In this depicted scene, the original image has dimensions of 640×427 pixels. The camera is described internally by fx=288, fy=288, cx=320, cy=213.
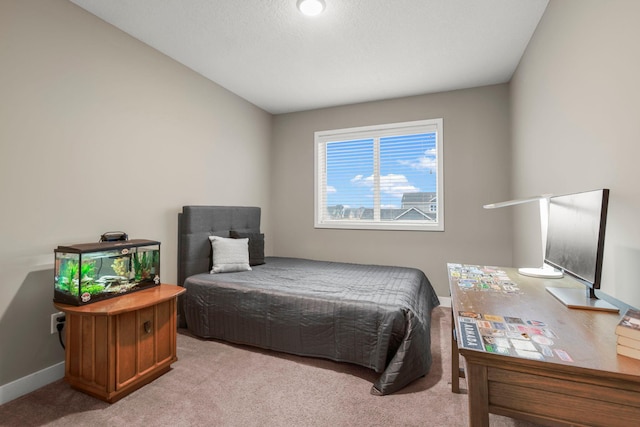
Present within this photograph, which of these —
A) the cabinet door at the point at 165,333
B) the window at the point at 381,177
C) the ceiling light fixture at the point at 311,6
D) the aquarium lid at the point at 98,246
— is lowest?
the cabinet door at the point at 165,333

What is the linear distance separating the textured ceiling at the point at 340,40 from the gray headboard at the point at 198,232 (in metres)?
1.50

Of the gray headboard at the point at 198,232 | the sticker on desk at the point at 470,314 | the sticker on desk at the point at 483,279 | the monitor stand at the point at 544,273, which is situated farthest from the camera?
the gray headboard at the point at 198,232

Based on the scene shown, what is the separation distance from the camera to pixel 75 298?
5.82 feet

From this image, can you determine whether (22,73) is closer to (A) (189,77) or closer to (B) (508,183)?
(A) (189,77)

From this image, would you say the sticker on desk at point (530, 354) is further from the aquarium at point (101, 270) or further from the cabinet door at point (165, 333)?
the aquarium at point (101, 270)

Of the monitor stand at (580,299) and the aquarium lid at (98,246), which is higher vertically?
the aquarium lid at (98,246)

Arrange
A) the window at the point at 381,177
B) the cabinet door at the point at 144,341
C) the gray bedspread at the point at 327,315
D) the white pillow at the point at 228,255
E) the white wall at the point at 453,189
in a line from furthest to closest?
1. the window at the point at 381,177
2. the white wall at the point at 453,189
3. the white pillow at the point at 228,255
4. the gray bedspread at the point at 327,315
5. the cabinet door at the point at 144,341

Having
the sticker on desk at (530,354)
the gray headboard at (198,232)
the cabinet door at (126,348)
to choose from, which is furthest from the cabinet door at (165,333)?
the sticker on desk at (530,354)

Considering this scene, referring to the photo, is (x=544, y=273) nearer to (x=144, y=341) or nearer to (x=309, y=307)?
(x=309, y=307)

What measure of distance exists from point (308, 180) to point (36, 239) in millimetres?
2957

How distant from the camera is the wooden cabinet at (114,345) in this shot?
171 centimetres

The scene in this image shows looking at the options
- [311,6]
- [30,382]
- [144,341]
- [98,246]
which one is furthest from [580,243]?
[30,382]

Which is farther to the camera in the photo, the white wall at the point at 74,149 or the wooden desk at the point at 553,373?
the white wall at the point at 74,149

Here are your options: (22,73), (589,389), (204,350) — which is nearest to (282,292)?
(204,350)
